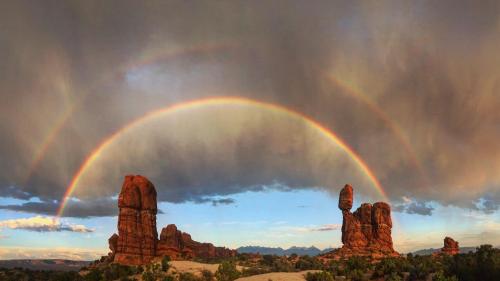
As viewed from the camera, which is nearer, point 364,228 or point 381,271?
point 381,271

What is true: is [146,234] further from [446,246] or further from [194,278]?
[446,246]

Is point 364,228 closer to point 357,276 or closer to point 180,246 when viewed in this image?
point 180,246

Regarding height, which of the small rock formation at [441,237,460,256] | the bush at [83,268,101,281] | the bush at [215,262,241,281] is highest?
the small rock formation at [441,237,460,256]

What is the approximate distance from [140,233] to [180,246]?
9515mm

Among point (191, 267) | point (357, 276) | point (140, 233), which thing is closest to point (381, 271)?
point (357, 276)

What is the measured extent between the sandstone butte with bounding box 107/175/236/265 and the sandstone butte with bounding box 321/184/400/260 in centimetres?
3867

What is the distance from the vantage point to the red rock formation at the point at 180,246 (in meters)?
81.4

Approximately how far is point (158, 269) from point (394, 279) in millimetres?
36683

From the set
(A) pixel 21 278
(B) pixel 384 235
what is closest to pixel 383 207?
(B) pixel 384 235

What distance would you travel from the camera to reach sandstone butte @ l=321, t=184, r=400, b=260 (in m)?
101

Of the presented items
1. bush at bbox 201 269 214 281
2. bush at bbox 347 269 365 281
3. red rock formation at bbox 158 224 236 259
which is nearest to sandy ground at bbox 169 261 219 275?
bush at bbox 201 269 214 281

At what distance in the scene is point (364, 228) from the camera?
10581 centimetres

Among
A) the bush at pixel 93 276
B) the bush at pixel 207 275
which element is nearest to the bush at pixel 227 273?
the bush at pixel 207 275

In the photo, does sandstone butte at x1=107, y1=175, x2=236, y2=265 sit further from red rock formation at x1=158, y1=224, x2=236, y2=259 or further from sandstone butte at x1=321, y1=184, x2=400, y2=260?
sandstone butte at x1=321, y1=184, x2=400, y2=260
